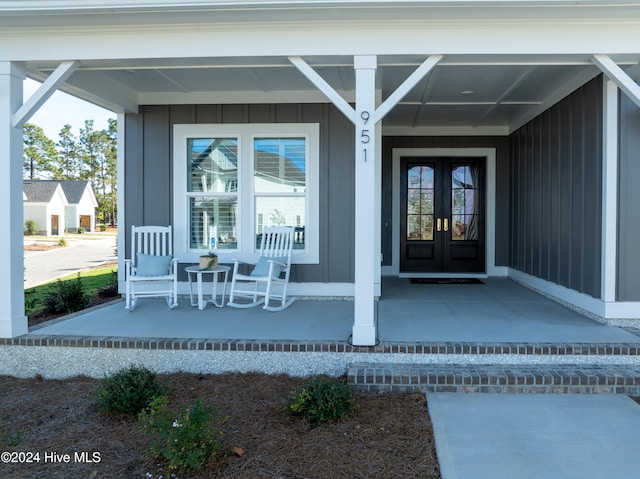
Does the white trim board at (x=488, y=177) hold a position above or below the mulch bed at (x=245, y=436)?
above

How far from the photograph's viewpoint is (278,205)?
5828 millimetres

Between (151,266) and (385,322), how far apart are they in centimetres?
247

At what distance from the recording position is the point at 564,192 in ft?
17.3

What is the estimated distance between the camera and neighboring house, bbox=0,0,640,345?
371 cm

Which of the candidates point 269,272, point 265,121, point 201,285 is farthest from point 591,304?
point 265,121

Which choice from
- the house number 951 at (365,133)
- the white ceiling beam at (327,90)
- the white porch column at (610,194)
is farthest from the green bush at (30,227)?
the white porch column at (610,194)

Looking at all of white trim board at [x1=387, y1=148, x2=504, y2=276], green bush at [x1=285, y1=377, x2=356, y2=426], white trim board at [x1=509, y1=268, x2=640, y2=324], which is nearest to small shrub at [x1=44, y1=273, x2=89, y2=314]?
green bush at [x1=285, y1=377, x2=356, y2=426]

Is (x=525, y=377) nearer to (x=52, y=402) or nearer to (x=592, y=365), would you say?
(x=592, y=365)

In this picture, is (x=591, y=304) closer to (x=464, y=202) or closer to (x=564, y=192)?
(x=564, y=192)

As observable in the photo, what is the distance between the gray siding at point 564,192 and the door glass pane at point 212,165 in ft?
12.0

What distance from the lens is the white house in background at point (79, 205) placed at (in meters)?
36.7

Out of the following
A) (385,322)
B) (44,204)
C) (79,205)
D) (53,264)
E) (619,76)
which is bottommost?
(53,264)

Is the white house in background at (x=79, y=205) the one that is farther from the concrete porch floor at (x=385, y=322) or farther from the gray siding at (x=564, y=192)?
the gray siding at (x=564, y=192)

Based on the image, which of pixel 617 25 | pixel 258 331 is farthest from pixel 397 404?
pixel 617 25
